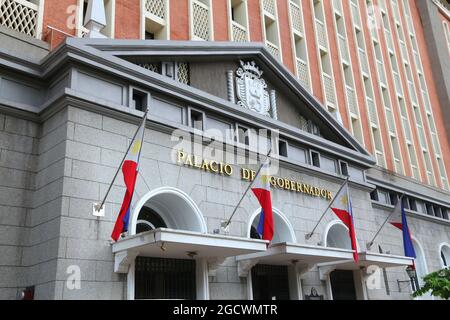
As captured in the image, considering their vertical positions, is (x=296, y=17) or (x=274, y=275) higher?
(x=296, y=17)

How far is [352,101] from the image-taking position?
27.0 metres

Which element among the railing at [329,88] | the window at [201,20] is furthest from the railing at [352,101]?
the window at [201,20]

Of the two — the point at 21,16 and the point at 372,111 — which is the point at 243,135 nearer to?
the point at 21,16

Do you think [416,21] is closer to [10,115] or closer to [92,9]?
[92,9]

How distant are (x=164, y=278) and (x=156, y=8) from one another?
9623mm

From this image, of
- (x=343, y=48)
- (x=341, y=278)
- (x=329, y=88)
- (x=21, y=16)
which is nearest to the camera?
(x=21, y=16)

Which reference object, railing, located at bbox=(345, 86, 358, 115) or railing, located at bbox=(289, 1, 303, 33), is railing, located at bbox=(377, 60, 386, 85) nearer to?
railing, located at bbox=(345, 86, 358, 115)

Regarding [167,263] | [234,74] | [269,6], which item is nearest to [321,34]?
[269,6]

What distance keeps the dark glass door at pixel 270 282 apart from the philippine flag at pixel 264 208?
6.81 ft

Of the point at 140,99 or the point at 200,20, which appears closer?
the point at 140,99

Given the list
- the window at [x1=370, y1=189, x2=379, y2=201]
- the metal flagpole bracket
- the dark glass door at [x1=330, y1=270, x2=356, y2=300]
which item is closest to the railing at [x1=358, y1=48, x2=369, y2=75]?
the window at [x1=370, y1=189, x2=379, y2=201]

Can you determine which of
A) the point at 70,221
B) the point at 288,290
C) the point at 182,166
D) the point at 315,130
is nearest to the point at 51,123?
the point at 70,221

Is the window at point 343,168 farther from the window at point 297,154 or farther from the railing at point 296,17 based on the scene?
the railing at point 296,17

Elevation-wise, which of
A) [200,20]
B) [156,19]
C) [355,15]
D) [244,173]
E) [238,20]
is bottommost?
[244,173]
